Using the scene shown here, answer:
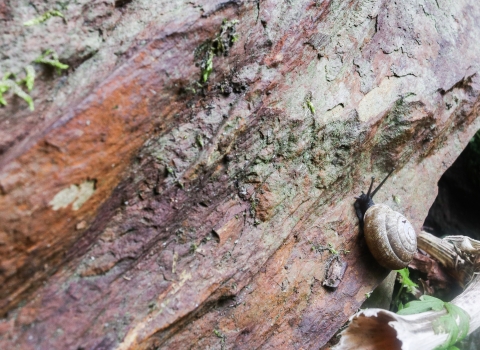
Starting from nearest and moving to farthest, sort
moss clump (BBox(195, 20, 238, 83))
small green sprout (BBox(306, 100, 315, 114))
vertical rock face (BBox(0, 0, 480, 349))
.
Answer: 1. vertical rock face (BBox(0, 0, 480, 349))
2. moss clump (BBox(195, 20, 238, 83))
3. small green sprout (BBox(306, 100, 315, 114))

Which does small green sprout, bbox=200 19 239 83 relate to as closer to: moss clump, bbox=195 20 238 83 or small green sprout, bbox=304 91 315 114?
moss clump, bbox=195 20 238 83

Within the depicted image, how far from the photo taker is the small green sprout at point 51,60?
7.28 ft

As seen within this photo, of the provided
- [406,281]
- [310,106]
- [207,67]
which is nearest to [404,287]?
[406,281]

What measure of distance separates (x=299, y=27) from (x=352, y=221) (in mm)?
1734

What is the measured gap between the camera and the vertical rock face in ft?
7.23

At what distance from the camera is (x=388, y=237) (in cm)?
351

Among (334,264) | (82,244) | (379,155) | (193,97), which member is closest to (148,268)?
(82,244)

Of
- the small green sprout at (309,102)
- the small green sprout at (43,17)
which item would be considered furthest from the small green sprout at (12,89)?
the small green sprout at (309,102)

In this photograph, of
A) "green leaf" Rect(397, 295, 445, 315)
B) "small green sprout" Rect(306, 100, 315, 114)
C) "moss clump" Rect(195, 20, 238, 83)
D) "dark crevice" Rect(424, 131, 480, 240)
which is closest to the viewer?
"moss clump" Rect(195, 20, 238, 83)

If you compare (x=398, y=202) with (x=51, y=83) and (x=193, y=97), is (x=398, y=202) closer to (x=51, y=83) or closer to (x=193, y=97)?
(x=193, y=97)

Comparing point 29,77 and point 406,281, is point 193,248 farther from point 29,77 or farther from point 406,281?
point 406,281

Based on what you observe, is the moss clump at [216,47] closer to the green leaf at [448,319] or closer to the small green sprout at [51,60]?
the small green sprout at [51,60]

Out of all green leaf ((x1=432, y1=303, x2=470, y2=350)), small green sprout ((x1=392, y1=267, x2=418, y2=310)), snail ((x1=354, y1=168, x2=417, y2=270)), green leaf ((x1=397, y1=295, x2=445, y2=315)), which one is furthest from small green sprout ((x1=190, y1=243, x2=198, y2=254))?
small green sprout ((x1=392, y1=267, x2=418, y2=310))

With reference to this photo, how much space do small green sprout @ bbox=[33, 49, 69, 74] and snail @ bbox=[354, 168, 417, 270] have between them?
267 cm
